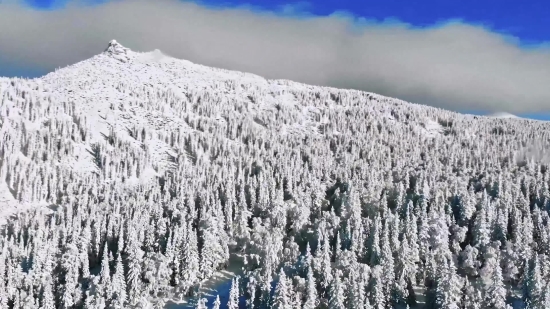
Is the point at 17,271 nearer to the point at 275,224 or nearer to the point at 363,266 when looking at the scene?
the point at 275,224

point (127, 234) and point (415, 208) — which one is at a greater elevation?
point (415, 208)

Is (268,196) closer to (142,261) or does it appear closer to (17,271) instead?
(142,261)

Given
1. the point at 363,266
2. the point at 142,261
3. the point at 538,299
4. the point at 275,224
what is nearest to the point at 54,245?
the point at 142,261

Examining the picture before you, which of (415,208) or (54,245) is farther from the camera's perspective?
(415,208)

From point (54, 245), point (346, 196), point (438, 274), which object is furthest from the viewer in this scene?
point (346, 196)

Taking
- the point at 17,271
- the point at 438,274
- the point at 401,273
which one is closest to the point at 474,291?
the point at 438,274

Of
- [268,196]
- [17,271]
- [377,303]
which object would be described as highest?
[268,196]

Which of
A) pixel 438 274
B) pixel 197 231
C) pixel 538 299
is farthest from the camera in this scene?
pixel 197 231

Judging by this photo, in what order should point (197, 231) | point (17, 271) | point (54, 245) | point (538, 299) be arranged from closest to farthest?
point (538, 299) → point (17, 271) → point (54, 245) → point (197, 231)

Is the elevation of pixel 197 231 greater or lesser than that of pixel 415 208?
lesser
